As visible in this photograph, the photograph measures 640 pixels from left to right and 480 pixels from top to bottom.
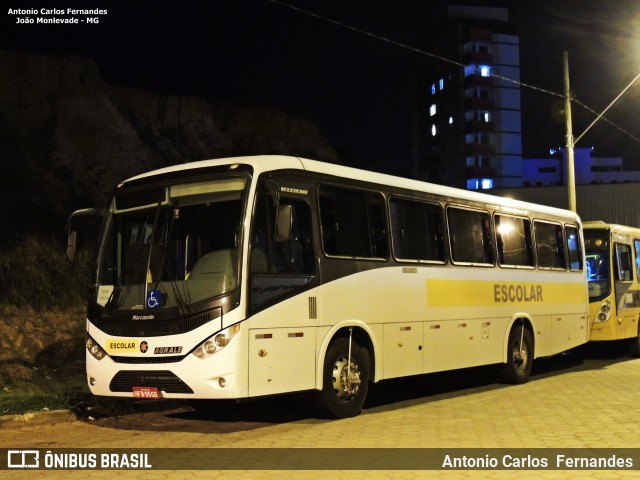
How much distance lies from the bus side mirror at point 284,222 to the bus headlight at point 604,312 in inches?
445

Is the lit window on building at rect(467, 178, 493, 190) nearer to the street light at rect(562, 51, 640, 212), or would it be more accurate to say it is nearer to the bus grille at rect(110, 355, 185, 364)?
the street light at rect(562, 51, 640, 212)

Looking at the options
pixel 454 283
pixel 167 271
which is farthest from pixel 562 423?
pixel 167 271

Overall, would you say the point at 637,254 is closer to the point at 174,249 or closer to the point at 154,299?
the point at 174,249

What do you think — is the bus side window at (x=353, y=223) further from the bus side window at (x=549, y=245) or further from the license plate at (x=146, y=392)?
the bus side window at (x=549, y=245)

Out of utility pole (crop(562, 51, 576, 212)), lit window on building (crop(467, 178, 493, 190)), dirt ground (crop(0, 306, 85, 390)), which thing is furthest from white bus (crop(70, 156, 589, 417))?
lit window on building (crop(467, 178, 493, 190))

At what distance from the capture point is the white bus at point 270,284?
9.09 m

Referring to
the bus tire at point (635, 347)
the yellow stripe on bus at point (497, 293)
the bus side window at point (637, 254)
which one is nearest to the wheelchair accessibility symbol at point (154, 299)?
the yellow stripe on bus at point (497, 293)

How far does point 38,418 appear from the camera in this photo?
10.2 metres

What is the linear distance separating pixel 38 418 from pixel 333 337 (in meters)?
3.91

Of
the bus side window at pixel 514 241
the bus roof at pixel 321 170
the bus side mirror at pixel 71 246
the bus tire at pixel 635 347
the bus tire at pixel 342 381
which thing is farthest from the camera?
the bus tire at pixel 635 347

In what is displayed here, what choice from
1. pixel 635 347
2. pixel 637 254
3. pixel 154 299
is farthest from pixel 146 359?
pixel 637 254

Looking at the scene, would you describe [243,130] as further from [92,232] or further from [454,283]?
[454,283]

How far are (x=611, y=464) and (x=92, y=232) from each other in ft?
92.9

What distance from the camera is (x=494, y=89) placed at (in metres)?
95.6
